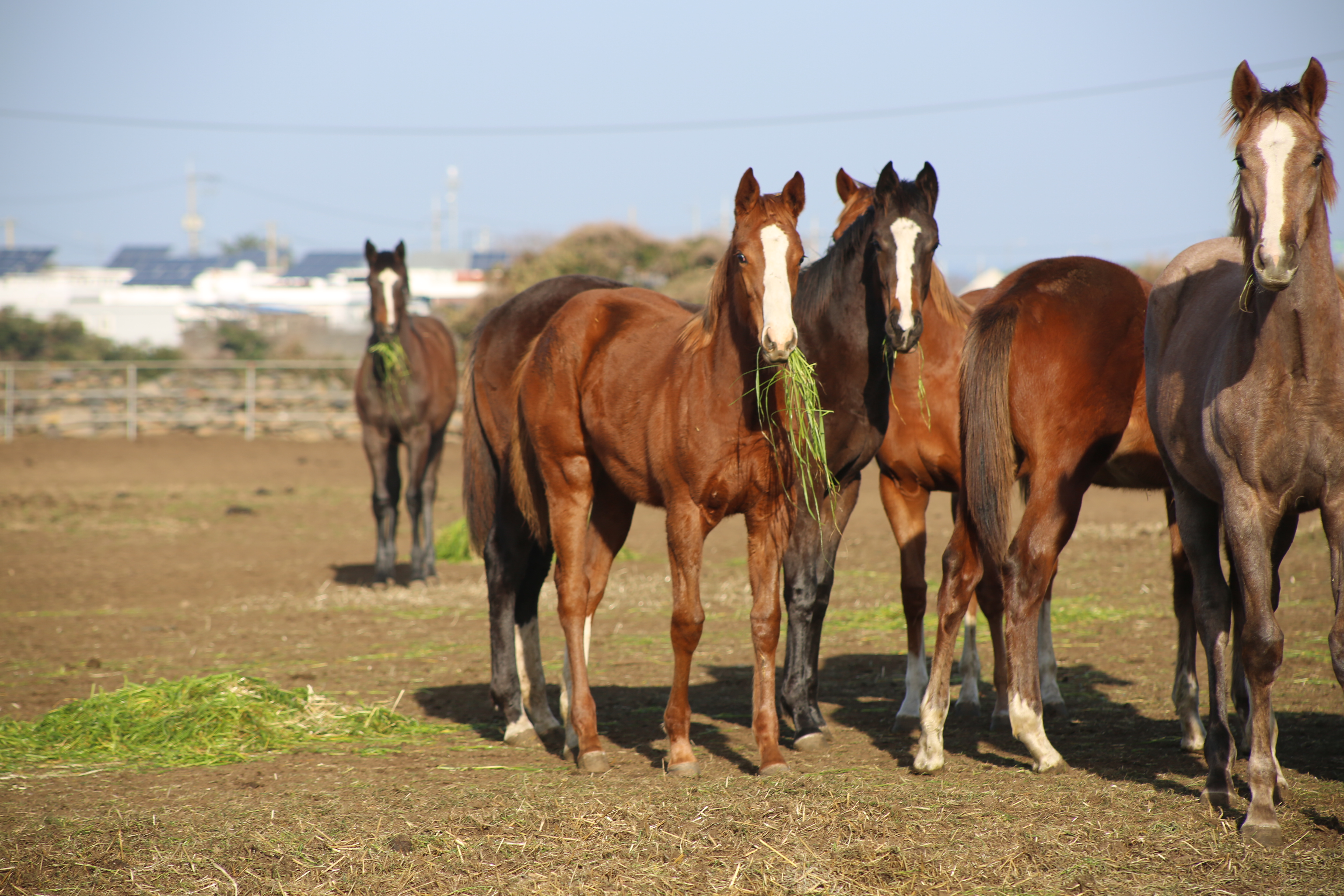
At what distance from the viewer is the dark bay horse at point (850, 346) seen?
4.59 m

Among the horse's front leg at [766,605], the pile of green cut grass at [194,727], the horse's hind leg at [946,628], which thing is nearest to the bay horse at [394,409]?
the pile of green cut grass at [194,727]

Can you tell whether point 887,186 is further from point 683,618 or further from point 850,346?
point 683,618

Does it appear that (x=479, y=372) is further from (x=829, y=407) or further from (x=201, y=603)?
(x=201, y=603)

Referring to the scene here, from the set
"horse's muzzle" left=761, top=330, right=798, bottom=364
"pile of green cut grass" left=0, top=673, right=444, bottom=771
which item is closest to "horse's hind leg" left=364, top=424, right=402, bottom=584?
"pile of green cut grass" left=0, top=673, right=444, bottom=771

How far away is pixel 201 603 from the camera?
30.0 ft

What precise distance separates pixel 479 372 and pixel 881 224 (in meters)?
2.23

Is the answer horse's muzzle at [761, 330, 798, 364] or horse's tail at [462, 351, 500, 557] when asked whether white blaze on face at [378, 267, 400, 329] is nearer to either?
horse's tail at [462, 351, 500, 557]

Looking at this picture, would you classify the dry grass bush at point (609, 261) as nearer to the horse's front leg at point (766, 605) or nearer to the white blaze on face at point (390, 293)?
the white blaze on face at point (390, 293)

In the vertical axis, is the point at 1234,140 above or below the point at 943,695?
above

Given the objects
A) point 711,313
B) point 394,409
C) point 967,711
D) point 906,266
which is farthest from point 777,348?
point 394,409

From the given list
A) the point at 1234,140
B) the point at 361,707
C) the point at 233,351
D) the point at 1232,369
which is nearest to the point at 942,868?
the point at 1232,369

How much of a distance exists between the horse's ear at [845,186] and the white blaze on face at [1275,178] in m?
2.86

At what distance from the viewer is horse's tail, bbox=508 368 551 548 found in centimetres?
525

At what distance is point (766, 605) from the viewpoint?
4449mm
